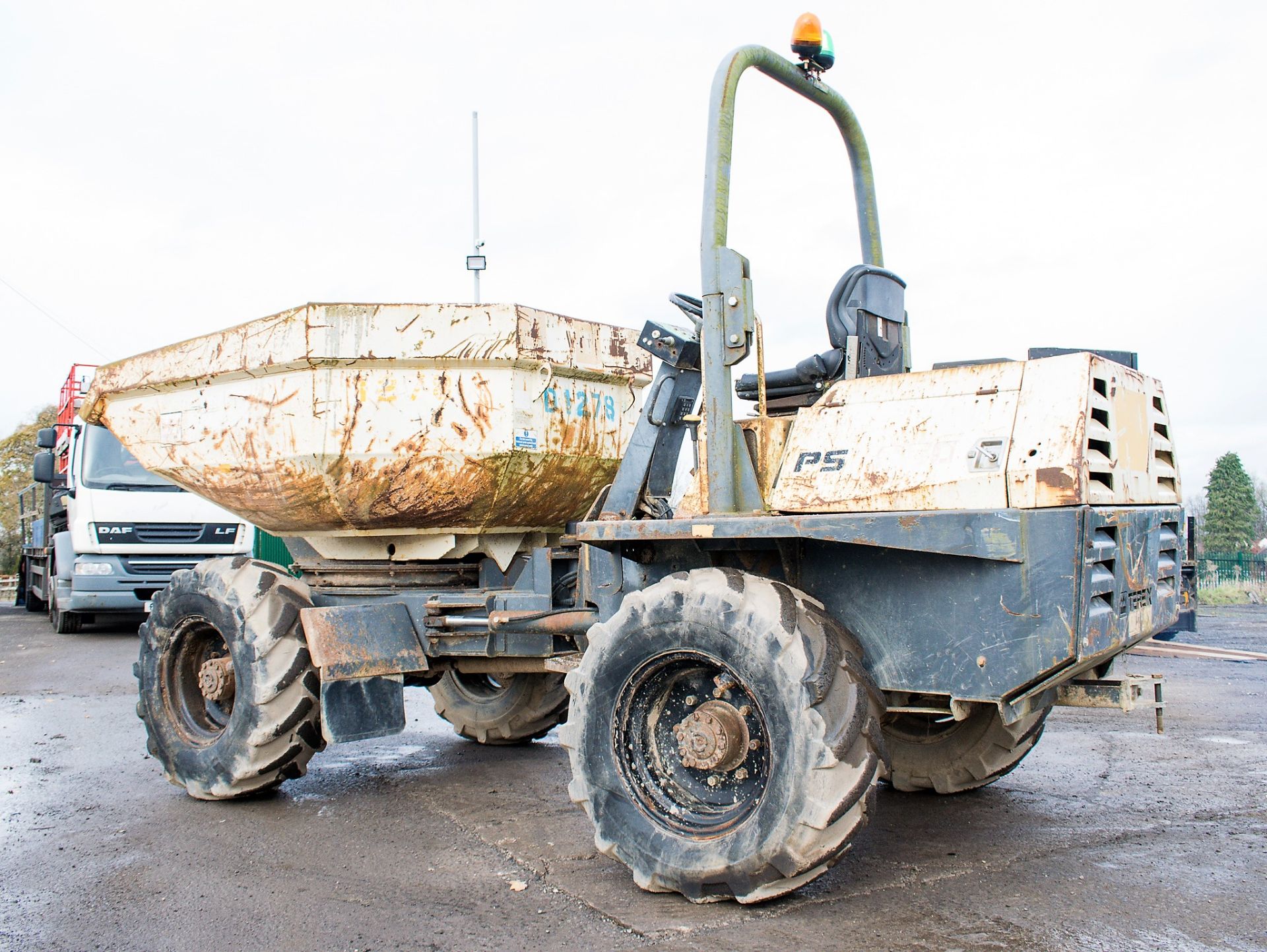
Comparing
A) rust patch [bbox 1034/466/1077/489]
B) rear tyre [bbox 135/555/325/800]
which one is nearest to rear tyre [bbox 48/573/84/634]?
rear tyre [bbox 135/555/325/800]

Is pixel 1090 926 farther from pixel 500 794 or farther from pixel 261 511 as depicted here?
pixel 261 511

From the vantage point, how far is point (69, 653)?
492 inches

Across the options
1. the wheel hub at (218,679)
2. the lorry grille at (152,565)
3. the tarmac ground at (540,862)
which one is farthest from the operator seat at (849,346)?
the lorry grille at (152,565)

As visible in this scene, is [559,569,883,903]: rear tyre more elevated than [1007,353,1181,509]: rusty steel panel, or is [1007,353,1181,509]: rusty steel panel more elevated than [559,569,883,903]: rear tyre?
[1007,353,1181,509]: rusty steel panel

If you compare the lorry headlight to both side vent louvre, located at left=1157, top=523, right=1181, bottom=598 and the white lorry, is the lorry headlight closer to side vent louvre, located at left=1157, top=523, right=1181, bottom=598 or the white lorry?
the white lorry

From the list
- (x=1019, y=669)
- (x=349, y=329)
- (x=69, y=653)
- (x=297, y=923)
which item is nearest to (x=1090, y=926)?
(x=1019, y=669)

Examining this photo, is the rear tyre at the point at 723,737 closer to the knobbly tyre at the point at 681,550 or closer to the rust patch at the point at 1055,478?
the knobbly tyre at the point at 681,550

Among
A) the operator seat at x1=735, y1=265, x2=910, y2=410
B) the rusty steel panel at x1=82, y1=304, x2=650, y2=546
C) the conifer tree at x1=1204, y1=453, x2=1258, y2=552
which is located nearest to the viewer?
the operator seat at x1=735, y1=265, x2=910, y2=410

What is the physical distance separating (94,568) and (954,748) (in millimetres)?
11667

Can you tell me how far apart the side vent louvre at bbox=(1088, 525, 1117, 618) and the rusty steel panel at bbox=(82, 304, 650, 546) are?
108 inches

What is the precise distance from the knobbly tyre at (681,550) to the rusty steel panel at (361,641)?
2 cm

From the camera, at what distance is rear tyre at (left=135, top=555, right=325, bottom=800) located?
5.29 m

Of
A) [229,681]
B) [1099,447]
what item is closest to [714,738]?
[1099,447]

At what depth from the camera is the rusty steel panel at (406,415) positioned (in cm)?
522
